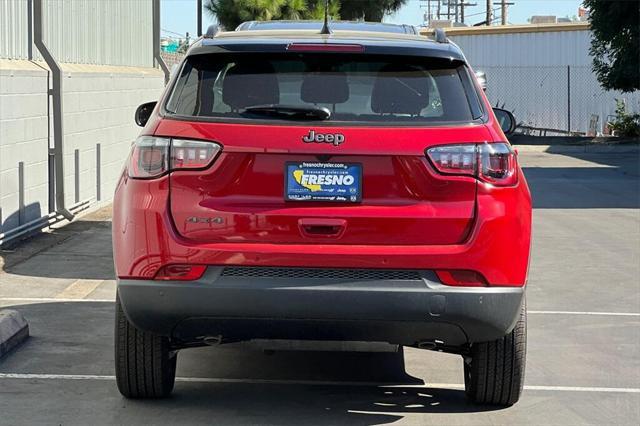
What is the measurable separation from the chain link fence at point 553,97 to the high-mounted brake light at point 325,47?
115 feet

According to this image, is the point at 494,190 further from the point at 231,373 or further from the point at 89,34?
the point at 89,34

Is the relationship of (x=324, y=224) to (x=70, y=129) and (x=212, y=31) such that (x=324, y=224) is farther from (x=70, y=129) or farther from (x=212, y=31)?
(x=70, y=129)

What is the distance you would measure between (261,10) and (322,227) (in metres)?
35.8

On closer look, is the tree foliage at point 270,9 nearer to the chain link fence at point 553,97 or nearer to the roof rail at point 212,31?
the chain link fence at point 553,97

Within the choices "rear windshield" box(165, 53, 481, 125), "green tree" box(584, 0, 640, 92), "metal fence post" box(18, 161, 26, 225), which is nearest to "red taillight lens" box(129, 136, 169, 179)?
"rear windshield" box(165, 53, 481, 125)

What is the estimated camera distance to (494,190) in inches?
213

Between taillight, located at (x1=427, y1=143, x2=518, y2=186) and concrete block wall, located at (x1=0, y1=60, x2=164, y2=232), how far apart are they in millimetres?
7321

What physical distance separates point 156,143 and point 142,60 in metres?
15.8

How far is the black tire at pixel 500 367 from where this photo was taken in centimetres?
588


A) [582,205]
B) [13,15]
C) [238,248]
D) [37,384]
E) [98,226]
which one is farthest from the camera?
[582,205]

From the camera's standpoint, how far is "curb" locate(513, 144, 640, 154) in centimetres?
3184

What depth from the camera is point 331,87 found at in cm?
563

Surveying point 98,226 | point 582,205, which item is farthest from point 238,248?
point 582,205

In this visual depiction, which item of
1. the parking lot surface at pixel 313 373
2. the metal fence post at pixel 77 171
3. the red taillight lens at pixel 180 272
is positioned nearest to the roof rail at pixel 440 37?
the red taillight lens at pixel 180 272
